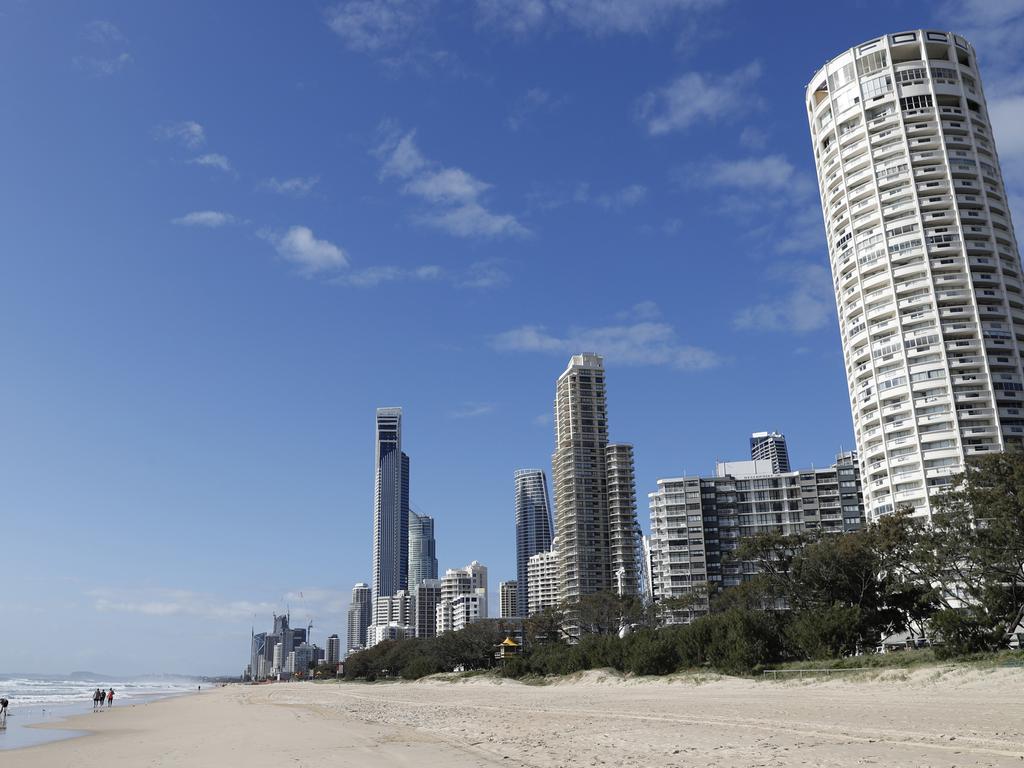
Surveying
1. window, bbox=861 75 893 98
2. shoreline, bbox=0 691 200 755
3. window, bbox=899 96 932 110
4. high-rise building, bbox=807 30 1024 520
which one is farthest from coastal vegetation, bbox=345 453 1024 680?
window, bbox=861 75 893 98

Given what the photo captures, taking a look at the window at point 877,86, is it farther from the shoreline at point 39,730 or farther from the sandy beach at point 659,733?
the shoreline at point 39,730

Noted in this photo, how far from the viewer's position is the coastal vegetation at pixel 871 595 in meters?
40.2

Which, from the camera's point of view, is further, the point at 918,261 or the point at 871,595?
the point at 918,261

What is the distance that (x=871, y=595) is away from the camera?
169 ft

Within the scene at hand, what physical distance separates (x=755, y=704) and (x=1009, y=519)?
19942 millimetres

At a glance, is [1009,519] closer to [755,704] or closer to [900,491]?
[755,704]

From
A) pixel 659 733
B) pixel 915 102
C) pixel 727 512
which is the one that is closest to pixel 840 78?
pixel 915 102

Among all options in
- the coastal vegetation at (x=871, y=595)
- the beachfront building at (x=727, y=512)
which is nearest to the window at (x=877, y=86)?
the beachfront building at (x=727, y=512)

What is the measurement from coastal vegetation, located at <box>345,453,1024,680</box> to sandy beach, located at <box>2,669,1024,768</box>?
15.9ft

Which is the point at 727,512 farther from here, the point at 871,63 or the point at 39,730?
the point at 39,730

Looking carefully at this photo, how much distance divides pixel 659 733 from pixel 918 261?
91670 millimetres

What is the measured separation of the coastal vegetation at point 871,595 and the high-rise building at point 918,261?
36.4 m

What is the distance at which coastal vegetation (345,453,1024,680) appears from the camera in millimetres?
40188

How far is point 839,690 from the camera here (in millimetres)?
35031
